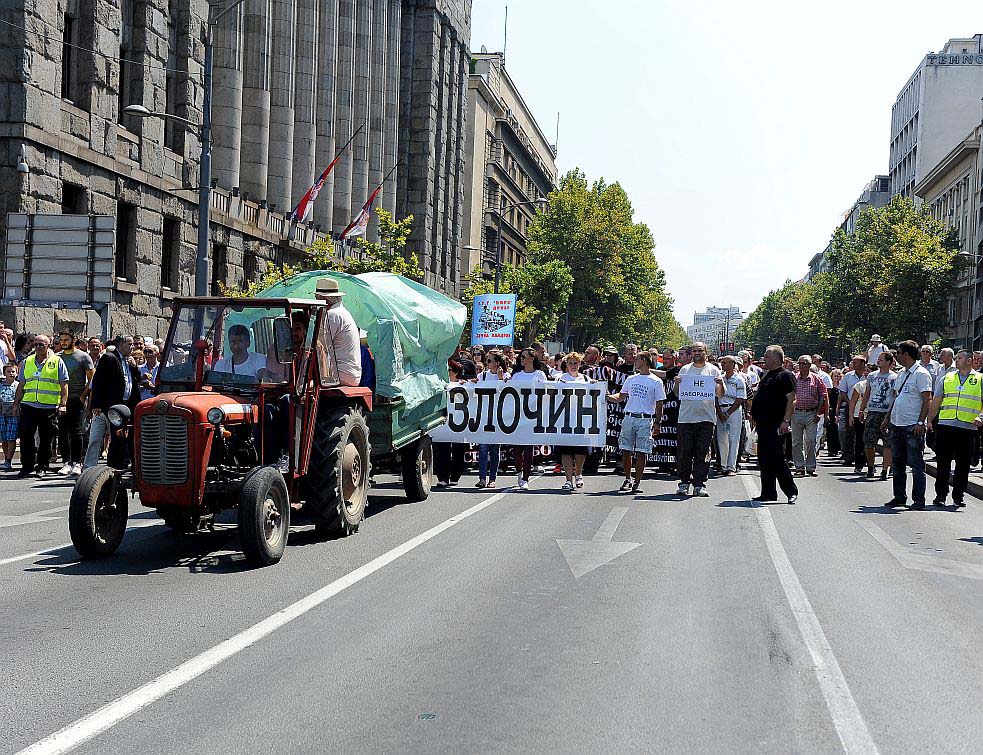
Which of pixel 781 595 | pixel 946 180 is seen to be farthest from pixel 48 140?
pixel 946 180

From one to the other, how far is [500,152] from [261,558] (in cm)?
7827

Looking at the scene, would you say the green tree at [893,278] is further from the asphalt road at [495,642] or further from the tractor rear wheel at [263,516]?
the tractor rear wheel at [263,516]

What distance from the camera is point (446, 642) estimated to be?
6.75 metres

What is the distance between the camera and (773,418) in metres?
14.8

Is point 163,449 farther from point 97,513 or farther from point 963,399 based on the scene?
point 963,399

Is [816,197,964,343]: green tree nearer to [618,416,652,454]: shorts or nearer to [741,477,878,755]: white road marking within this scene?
[618,416,652,454]: shorts

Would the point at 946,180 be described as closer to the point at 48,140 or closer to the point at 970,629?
the point at 48,140

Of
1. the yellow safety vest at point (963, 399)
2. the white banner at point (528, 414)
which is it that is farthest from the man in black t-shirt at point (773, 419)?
the white banner at point (528, 414)

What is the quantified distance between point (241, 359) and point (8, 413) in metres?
8.70

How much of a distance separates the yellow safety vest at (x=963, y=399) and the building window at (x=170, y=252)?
2048cm

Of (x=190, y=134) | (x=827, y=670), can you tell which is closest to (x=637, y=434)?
(x=827, y=670)

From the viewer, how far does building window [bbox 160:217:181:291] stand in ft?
97.3

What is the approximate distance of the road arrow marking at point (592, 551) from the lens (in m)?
9.60

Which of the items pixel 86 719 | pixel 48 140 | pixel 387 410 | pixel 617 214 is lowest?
pixel 86 719
